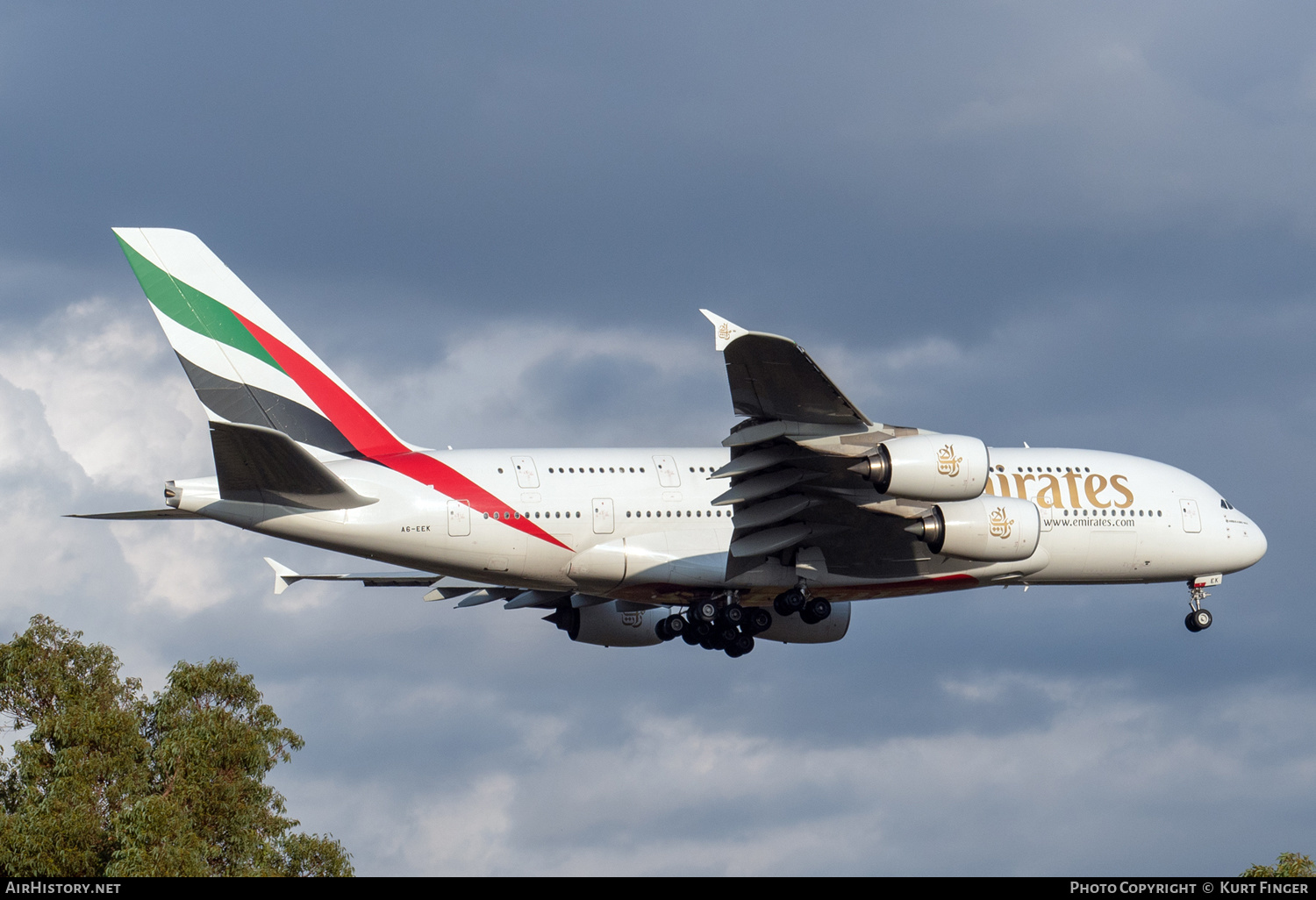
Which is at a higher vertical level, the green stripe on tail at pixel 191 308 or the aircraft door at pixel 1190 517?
the green stripe on tail at pixel 191 308

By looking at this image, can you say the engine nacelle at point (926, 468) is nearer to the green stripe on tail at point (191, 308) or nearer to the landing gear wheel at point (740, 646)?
the landing gear wheel at point (740, 646)

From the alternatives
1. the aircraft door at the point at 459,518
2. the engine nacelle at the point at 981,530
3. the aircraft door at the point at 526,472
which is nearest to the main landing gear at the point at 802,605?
the engine nacelle at the point at 981,530

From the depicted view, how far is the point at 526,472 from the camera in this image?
109ft

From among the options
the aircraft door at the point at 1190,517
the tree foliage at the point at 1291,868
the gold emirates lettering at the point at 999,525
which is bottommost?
the tree foliage at the point at 1291,868

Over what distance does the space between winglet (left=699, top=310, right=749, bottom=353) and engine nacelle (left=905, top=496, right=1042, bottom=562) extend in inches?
328

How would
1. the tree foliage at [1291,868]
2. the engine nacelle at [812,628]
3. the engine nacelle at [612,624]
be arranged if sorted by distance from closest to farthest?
the tree foliage at [1291,868] → the engine nacelle at [812,628] → the engine nacelle at [612,624]

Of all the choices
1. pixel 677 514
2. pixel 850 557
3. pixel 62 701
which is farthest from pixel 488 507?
pixel 62 701

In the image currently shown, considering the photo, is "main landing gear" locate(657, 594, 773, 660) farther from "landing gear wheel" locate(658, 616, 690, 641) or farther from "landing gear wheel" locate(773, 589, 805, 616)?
"landing gear wheel" locate(773, 589, 805, 616)

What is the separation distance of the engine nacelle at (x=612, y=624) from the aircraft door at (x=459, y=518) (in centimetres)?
944

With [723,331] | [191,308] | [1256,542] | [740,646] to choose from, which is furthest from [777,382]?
[1256,542]

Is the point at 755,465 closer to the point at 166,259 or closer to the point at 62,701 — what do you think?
the point at 166,259

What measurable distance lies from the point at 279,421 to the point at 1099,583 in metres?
19.4

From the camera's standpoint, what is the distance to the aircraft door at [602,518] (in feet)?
109

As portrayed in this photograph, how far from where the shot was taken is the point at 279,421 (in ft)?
110
